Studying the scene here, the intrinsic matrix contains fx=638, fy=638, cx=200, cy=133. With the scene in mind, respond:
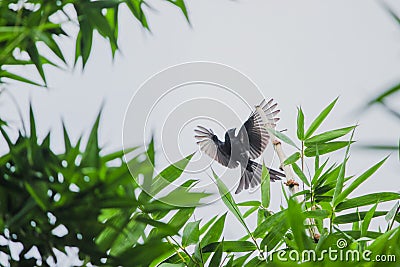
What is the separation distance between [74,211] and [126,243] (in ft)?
0.57

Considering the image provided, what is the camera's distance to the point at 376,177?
914 millimetres

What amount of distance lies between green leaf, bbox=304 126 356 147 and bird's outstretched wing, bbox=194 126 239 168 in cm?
15

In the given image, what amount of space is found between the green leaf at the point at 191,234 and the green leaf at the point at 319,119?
0.32 m

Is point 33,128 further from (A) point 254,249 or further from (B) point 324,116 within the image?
(B) point 324,116

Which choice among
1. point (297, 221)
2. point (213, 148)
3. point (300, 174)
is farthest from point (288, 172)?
point (297, 221)

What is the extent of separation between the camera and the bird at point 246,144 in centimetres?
111

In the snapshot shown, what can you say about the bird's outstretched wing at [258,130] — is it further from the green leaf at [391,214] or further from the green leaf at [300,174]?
the green leaf at [391,214]

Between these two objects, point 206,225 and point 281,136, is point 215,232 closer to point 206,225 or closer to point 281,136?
point 206,225

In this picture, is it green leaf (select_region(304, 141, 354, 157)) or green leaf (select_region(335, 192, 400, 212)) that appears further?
green leaf (select_region(304, 141, 354, 157))

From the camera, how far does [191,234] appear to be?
3.13 ft

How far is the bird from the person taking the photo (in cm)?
111

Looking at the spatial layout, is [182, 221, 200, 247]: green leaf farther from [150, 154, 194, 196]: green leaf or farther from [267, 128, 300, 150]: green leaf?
[267, 128, 300, 150]: green leaf

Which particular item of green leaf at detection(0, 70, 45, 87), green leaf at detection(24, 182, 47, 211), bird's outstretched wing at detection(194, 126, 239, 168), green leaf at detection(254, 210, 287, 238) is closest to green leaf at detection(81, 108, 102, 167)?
green leaf at detection(24, 182, 47, 211)

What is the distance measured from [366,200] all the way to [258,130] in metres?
0.26
